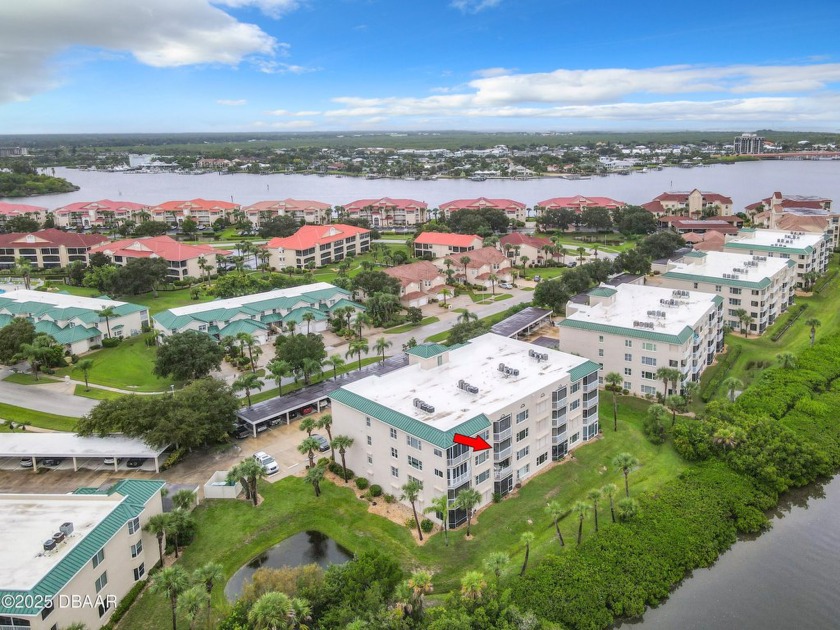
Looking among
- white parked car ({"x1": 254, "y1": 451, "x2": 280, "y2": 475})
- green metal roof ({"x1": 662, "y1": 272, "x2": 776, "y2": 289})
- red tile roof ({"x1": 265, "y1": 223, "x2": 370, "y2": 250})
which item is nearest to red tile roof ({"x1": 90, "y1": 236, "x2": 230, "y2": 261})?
red tile roof ({"x1": 265, "y1": 223, "x2": 370, "y2": 250})

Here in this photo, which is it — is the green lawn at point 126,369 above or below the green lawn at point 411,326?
below

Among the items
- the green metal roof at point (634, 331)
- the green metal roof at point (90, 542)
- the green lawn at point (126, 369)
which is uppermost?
the green metal roof at point (634, 331)

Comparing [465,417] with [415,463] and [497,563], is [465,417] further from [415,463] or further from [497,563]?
[497,563]

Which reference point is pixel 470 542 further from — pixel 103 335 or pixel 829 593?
pixel 103 335

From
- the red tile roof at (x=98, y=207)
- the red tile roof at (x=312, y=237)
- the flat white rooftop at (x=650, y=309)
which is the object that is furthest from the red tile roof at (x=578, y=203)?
the red tile roof at (x=98, y=207)

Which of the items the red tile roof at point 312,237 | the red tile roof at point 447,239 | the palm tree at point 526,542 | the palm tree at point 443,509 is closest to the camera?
the palm tree at point 526,542

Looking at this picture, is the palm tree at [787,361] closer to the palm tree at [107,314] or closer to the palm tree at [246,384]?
the palm tree at [246,384]

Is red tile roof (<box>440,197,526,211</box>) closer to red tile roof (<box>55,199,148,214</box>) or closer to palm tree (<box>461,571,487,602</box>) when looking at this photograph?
red tile roof (<box>55,199,148,214</box>)
